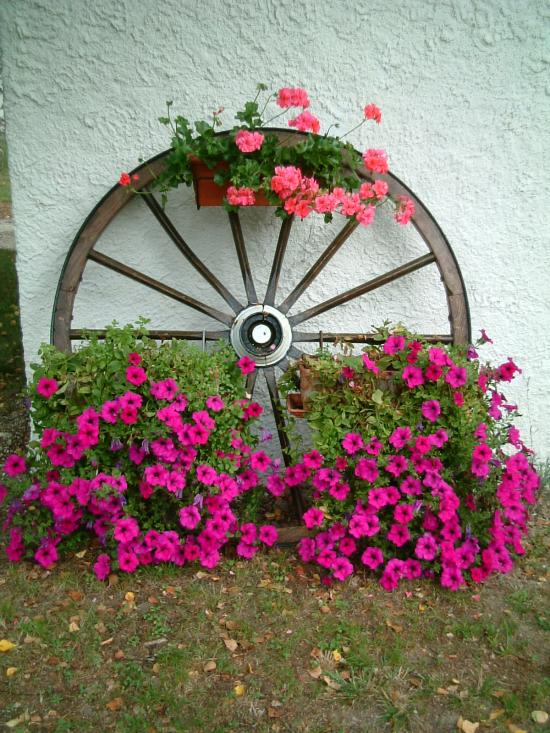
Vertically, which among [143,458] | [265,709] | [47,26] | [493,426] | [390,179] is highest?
[47,26]

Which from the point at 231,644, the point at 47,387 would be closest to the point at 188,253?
the point at 47,387

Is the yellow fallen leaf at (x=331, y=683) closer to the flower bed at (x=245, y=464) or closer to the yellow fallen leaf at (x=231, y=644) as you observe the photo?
the yellow fallen leaf at (x=231, y=644)

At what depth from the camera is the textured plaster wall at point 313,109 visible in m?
2.69

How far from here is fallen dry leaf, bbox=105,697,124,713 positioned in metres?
1.85

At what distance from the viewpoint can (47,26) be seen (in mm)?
2648

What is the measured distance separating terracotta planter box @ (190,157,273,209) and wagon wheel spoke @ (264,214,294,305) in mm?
204

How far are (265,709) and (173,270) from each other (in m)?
1.88

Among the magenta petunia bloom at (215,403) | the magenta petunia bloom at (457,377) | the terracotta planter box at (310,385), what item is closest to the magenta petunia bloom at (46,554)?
the magenta petunia bloom at (215,403)

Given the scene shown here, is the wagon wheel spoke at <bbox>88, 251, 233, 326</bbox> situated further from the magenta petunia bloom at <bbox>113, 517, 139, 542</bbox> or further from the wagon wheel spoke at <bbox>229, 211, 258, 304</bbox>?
the magenta petunia bloom at <bbox>113, 517, 139, 542</bbox>

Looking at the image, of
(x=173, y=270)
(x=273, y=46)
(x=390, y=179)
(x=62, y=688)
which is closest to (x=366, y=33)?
(x=273, y=46)

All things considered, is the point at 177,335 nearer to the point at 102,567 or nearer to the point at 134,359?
the point at 134,359

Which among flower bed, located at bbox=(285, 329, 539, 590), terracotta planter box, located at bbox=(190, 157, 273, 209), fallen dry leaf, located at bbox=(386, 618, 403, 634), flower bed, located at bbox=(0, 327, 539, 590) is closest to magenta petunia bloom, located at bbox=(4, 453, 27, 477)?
flower bed, located at bbox=(0, 327, 539, 590)

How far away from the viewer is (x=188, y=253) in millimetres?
2809

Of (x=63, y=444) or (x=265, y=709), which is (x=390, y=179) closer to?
(x=63, y=444)
